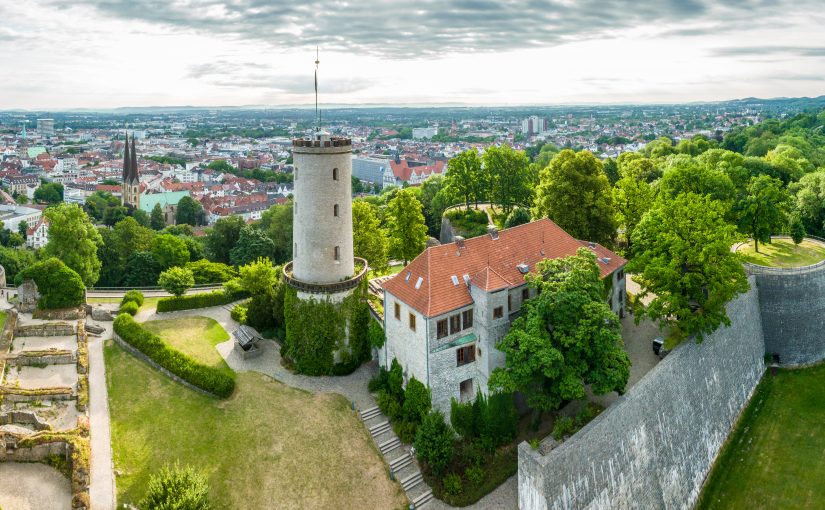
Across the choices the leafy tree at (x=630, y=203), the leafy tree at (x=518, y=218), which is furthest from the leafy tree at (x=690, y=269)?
the leafy tree at (x=518, y=218)

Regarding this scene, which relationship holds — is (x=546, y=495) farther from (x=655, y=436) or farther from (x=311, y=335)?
(x=311, y=335)

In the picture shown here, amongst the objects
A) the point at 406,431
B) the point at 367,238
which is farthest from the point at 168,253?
the point at 406,431

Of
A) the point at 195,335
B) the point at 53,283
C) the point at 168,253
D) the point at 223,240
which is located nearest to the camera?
the point at 195,335

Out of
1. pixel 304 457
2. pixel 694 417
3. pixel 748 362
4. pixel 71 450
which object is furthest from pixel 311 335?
pixel 748 362

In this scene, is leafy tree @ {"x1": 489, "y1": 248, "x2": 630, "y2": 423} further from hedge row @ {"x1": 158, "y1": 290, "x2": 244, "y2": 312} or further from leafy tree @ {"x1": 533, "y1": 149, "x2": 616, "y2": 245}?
hedge row @ {"x1": 158, "y1": 290, "x2": 244, "y2": 312}

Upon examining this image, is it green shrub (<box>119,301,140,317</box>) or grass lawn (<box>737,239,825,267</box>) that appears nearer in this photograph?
grass lawn (<box>737,239,825,267</box>)

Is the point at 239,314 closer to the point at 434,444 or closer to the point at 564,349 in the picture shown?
the point at 434,444

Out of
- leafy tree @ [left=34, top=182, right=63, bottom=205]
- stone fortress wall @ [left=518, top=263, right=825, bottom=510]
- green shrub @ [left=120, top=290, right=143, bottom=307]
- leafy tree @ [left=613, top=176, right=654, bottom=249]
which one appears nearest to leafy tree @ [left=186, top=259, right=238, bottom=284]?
green shrub @ [left=120, top=290, right=143, bottom=307]
